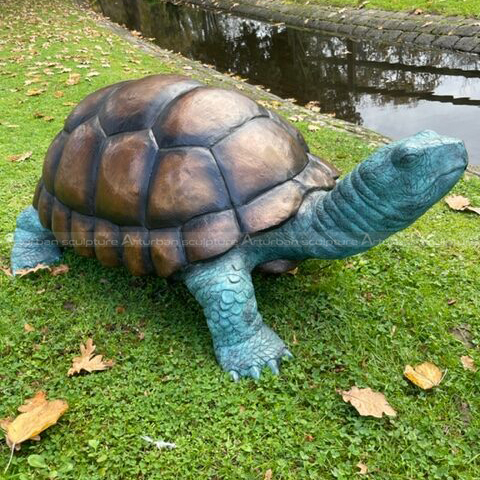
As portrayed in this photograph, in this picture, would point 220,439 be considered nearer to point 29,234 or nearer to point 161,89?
point 161,89

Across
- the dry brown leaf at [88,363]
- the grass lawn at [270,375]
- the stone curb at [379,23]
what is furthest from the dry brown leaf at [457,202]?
the stone curb at [379,23]

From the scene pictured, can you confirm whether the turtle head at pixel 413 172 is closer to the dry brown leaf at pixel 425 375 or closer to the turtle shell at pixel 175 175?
the turtle shell at pixel 175 175

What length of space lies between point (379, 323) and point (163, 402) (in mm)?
1400

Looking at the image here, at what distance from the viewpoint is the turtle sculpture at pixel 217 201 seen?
107 inches

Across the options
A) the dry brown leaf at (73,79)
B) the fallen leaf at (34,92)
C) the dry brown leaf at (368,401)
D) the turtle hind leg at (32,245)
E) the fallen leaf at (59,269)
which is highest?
the dry brown leaf at (73,79)

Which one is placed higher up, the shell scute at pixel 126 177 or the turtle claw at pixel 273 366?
the shell scute at pixel 126 177

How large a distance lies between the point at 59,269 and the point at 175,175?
1.53 metres

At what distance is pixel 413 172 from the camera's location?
2244mm

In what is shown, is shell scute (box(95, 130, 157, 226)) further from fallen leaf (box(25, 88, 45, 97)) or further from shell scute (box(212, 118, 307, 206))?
fallen leaf (box(25, 88, 45, 97))

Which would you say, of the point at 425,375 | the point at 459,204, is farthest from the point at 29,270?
the point at 459,204

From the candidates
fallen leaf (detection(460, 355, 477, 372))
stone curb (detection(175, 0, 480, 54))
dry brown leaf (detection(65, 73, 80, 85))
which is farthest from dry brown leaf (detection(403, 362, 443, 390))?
stone curb (detection(175, 0, 480, 54))

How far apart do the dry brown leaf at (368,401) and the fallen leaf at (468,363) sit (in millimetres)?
559

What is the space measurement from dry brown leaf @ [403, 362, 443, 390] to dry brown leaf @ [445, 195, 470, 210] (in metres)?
2.01

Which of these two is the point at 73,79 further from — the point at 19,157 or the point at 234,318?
the point at 234,318
